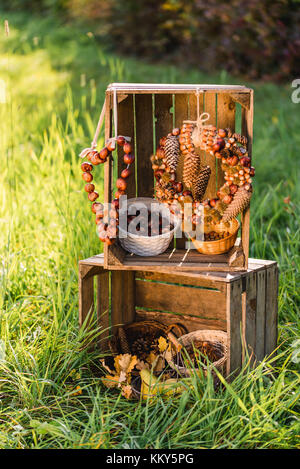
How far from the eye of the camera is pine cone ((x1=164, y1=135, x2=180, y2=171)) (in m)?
2.29

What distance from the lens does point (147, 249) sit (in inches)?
93.7

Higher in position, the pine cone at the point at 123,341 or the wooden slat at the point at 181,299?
the wooden slat at the point at 181,299

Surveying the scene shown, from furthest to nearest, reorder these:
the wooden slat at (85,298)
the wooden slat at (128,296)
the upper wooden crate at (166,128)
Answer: the wooden slat at (128,296), the wooden slat at (85,298), the upper wooden crate at (166,128)

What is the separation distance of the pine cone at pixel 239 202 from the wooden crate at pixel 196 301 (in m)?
0.23

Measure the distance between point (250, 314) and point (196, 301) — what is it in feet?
1.32

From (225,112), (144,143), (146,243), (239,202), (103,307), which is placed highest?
(225,112)

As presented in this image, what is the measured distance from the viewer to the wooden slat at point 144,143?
2596 mm

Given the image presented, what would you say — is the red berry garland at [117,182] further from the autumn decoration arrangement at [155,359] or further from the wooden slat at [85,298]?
the autumn decoration arrangement at [155,359]

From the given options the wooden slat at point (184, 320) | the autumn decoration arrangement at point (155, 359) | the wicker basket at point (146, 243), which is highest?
the wicker basket at point (146, 243)

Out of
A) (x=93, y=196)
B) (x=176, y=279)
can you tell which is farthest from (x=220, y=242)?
(x=93, y=196)

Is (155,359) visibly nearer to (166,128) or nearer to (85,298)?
(85,298)

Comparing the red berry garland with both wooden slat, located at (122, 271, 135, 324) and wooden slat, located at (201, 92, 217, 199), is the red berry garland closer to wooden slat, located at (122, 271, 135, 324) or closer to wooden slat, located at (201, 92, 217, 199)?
wooden slat, located at (201, 92, 217, 199)

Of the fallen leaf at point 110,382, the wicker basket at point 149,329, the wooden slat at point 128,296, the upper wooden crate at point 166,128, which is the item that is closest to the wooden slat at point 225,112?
the upper wooden crate at point 166,128

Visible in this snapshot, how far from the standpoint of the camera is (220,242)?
2.37 m
